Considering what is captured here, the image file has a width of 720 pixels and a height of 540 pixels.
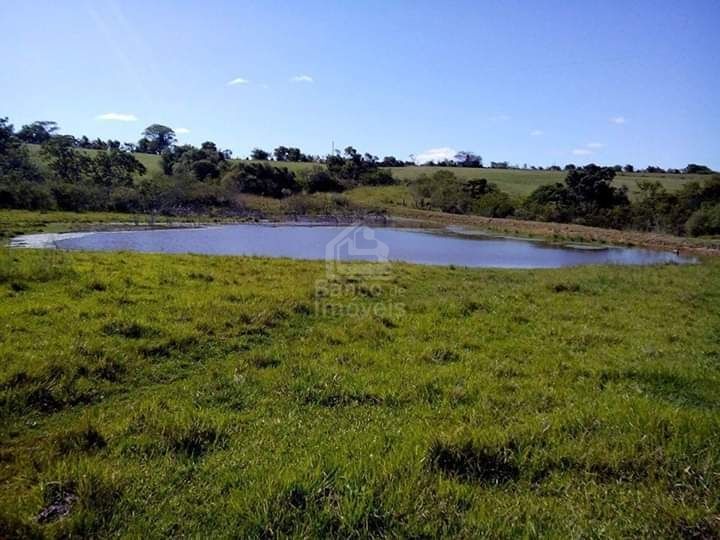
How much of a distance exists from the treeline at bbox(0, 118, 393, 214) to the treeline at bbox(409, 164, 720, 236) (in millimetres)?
22463

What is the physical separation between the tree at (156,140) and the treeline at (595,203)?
80.3 metres

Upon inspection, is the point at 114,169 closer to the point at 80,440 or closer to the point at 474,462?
the point at 80,440

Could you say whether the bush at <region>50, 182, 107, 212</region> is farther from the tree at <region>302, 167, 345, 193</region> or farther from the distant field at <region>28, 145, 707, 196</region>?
the tree at <region>302, 167, 345, 193</region>

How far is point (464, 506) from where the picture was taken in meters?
3.29

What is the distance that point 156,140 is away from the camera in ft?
405

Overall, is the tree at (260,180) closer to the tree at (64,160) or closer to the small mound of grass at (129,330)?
the tree at (64,160)

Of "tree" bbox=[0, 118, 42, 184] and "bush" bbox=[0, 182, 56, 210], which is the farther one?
"tree" bbox=[0, 118, 42, 184]

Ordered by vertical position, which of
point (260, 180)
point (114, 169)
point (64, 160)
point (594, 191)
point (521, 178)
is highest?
point (521, 178)

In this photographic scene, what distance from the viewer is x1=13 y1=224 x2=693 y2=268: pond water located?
2659 cm

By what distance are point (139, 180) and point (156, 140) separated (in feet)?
206

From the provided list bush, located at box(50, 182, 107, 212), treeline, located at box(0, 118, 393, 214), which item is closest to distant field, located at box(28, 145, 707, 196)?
treeline, located at box(0, 118, 393, 214)
